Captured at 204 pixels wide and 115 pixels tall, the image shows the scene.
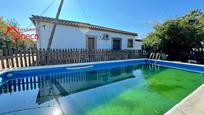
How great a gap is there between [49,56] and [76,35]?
3.84 metres

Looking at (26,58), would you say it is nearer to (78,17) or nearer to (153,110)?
(153,110)

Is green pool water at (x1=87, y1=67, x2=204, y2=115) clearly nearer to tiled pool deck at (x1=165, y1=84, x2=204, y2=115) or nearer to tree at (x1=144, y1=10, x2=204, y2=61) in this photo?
tiled pool deck at (x1=165, y1=84, x2=204, y2=115)

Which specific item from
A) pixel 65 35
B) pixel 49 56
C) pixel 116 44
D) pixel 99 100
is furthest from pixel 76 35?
pixel 99 100

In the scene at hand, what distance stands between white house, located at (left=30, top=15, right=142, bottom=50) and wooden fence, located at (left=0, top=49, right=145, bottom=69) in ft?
6.36

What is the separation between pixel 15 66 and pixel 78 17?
964cm

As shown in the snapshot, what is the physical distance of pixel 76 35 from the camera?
13.0 m

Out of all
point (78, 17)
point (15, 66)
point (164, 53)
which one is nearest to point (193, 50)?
point (164, 53)

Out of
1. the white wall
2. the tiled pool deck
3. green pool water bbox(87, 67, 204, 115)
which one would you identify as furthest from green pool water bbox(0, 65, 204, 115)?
the white wall

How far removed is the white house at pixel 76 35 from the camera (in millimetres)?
11423

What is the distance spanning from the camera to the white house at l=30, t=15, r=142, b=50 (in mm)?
11423

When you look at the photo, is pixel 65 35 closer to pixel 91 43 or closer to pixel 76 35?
pixel 76 35

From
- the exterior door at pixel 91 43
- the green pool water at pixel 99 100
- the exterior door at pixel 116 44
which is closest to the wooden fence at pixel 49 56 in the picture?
the exterior door at pixel 91 43

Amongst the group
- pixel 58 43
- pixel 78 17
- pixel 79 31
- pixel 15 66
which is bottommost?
pixel 15 66

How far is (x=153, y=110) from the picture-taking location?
405 cm
